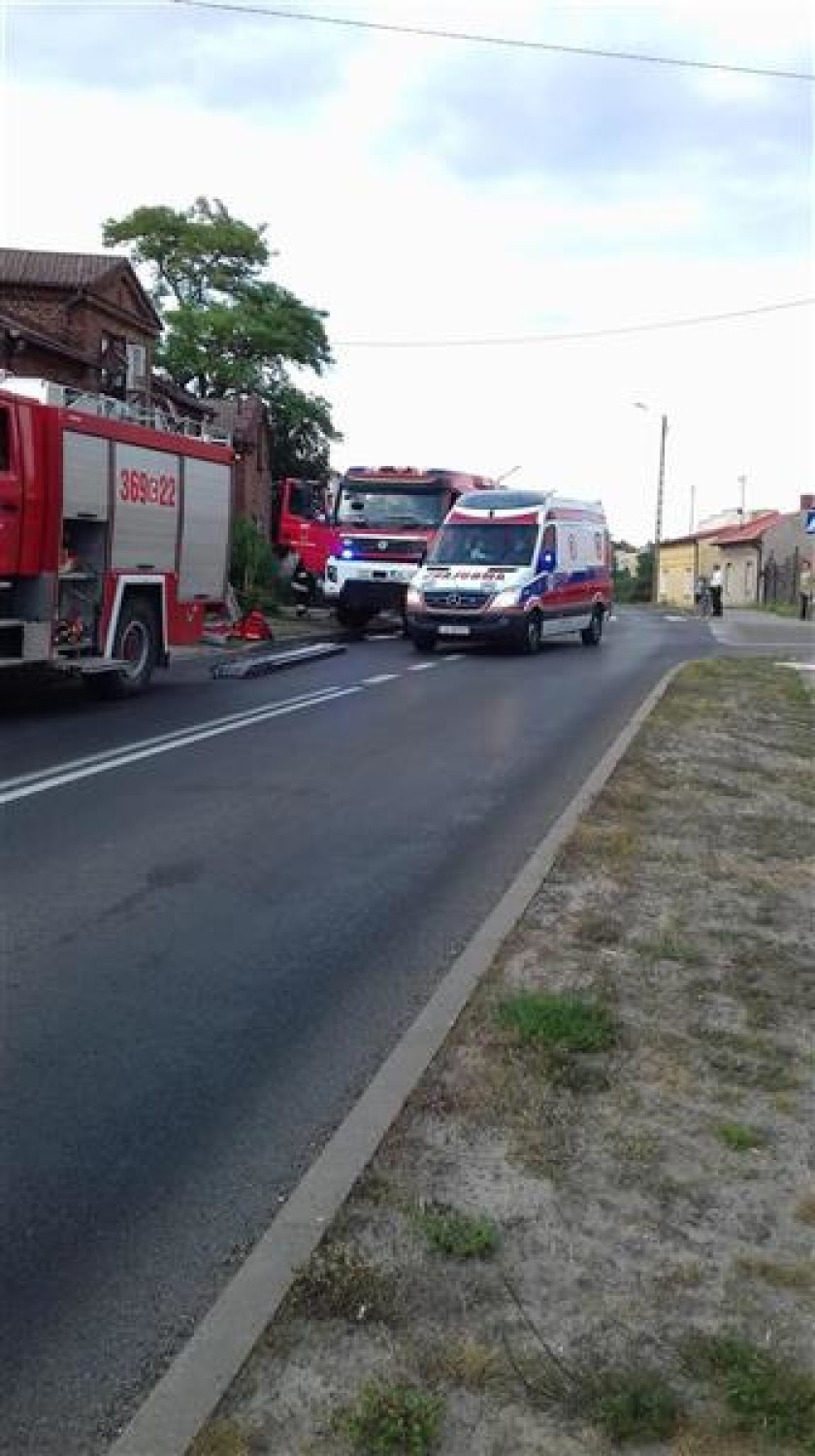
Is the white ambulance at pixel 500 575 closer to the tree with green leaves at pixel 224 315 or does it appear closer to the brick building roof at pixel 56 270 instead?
the brick building roof at pixel 56 270

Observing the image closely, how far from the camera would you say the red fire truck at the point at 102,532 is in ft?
40.9

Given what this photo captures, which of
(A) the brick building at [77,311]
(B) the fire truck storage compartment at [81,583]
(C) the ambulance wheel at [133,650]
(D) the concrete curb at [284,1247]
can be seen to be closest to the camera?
(D) the concrete curb at [284,1247]

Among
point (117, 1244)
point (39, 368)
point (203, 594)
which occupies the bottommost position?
point (117, 1244)

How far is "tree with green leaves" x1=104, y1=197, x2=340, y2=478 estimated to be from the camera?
173 ft

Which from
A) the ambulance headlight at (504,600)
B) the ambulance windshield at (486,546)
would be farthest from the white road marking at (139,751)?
the ambulance windshield at (486,546)

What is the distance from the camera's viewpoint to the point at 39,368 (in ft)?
92.0

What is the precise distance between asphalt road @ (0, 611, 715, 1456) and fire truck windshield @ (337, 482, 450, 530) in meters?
12.2

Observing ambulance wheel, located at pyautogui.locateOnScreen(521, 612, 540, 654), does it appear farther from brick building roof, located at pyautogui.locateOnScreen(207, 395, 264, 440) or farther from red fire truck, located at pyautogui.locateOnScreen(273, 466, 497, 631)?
brick building roof, located at pyautogui.locateOnScreen(207, 395, 264, 440)

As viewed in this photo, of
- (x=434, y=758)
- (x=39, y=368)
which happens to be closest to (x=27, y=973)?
(x=434, y=758)

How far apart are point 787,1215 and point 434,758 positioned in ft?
24.3

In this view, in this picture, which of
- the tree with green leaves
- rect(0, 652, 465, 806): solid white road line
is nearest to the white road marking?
rect(0, 652, 465, 806): solid white road line

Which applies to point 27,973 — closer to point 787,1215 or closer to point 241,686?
point 787,1215

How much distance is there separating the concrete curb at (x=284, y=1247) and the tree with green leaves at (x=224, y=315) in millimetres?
50513

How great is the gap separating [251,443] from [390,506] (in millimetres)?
22565
